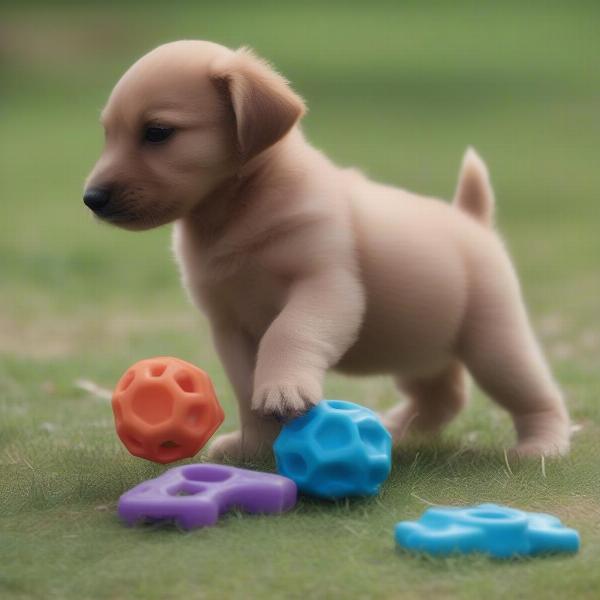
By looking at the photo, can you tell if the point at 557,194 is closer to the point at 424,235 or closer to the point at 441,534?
the point at 424,235

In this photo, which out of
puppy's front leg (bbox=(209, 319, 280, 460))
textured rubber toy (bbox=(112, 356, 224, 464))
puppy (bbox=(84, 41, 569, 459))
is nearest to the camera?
textured rubber toy (bbox=(112, 356, 224, 464))

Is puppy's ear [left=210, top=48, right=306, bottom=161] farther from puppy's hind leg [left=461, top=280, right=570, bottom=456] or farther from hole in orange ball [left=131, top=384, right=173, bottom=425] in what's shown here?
puppy's hind leg [left=461, top=280, right=570, bottom=456]

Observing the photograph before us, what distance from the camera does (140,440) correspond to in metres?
2.93

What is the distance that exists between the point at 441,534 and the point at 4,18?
22.7 metres

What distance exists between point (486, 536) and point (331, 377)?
2805mm

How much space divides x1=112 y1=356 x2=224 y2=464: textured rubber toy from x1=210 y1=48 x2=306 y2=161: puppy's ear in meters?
0.64

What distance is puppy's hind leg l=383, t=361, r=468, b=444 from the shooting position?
396cm

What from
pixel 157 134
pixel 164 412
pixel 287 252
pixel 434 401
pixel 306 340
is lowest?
pixel 434 401

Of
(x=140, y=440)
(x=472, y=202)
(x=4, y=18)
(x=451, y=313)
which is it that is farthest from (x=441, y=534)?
(x=4, y=18)

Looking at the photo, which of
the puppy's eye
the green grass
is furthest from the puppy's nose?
the green grass

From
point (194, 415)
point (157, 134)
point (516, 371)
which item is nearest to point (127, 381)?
point (194, 415)

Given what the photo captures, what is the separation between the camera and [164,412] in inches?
116

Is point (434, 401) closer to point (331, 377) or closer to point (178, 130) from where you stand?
point (331, 377)

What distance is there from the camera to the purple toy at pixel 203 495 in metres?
2.54
